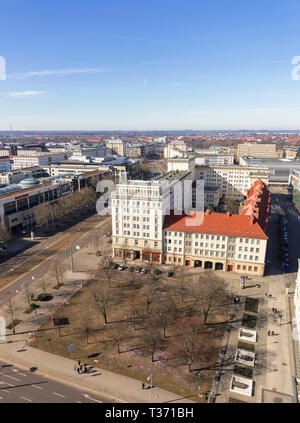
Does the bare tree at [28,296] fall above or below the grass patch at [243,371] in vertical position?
above

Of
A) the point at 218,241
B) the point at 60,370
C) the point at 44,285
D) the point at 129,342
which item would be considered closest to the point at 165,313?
the point at 129,342

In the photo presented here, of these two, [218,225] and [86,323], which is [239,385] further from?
[218,225]

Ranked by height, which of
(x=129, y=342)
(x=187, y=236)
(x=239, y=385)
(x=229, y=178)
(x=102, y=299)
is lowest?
(x=239, y=385)

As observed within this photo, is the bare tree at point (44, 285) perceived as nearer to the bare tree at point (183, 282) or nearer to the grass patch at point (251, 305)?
the bare tree at point (183, 282)

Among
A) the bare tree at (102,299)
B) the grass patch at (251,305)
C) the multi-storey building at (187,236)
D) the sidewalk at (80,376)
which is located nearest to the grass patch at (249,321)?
the grass patch at (251,305)

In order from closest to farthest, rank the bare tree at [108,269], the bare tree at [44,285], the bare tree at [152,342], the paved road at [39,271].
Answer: the bare tree at [152,342], the bare tree at [44,285], the paved road at [39,271], the bare tree at [108,269]

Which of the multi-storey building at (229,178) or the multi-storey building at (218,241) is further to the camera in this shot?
the multi-storey building at (229,178)

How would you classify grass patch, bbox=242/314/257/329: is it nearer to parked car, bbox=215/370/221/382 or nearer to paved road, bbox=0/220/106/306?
parked car, bbox=215/370/221/382
